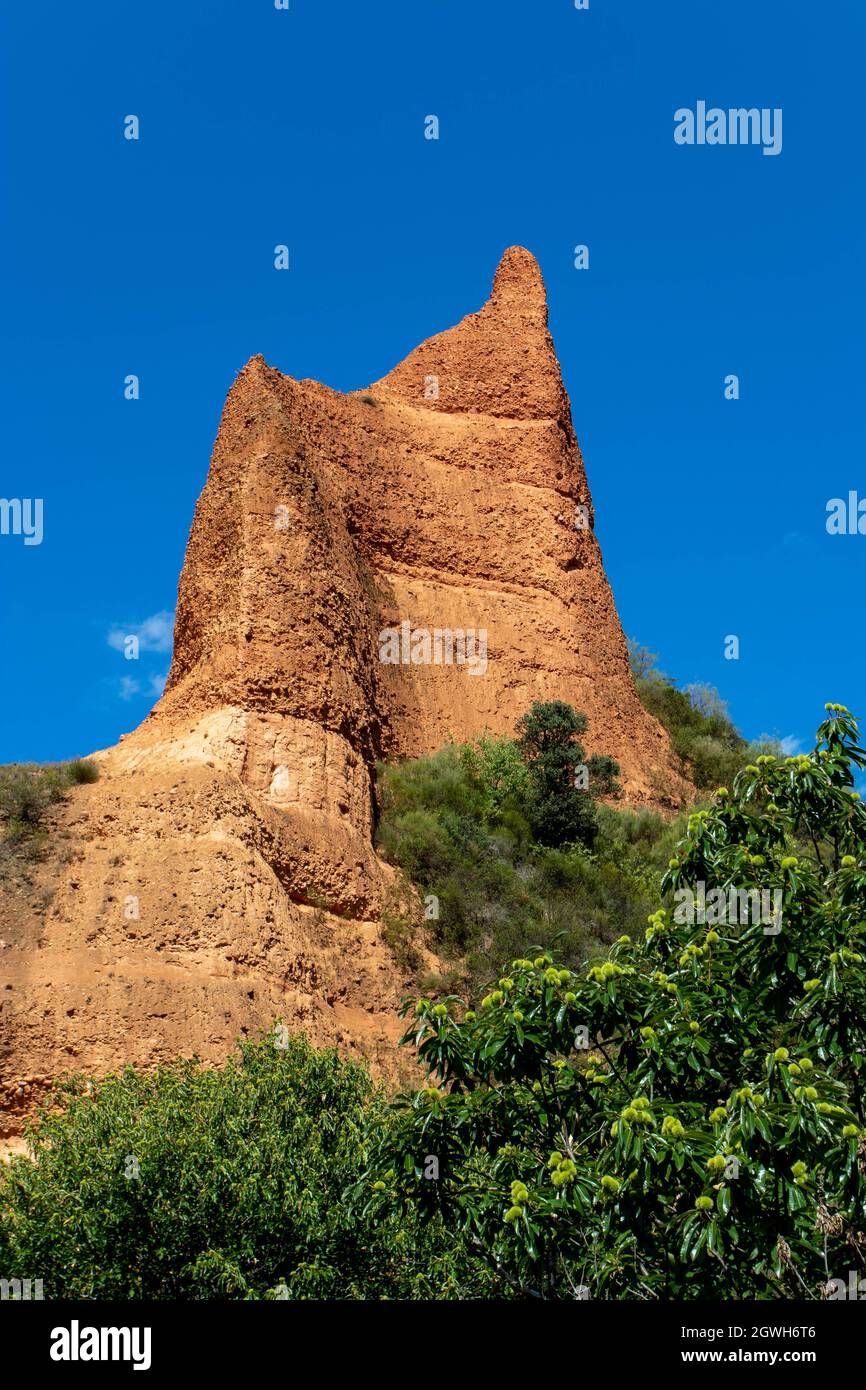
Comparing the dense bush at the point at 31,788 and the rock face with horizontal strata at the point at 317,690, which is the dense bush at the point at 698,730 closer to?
the rock face with horizontal strata at the point at 317,690

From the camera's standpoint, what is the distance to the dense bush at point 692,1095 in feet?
25.5

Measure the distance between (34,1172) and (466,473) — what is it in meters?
24.7

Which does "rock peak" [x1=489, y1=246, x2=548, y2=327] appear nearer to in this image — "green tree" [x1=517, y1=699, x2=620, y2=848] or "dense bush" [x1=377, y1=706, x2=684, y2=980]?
"green tree" [x1=517, y1=699, x2=620, y2=848]

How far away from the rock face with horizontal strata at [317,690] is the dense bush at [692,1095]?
908cm

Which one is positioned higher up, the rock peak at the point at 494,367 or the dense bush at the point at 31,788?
the rock peak at the point at 494,367

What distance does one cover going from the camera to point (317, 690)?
25359 mm

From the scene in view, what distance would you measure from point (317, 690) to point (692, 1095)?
1653 cm

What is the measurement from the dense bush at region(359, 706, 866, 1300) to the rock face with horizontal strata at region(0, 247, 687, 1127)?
29.8 feet

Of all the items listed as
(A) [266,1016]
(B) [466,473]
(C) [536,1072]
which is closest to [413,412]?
(B) [466,473]

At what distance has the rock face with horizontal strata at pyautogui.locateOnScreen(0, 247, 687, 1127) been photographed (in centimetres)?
1939

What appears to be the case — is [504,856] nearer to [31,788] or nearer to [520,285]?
[31,788]

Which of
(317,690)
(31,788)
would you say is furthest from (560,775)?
(31,788)

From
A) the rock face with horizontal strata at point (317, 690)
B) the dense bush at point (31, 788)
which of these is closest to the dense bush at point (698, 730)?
the rock face with horizontal strata at point (317, 690)

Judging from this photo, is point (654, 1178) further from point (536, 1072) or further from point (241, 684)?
point (241, 684)
